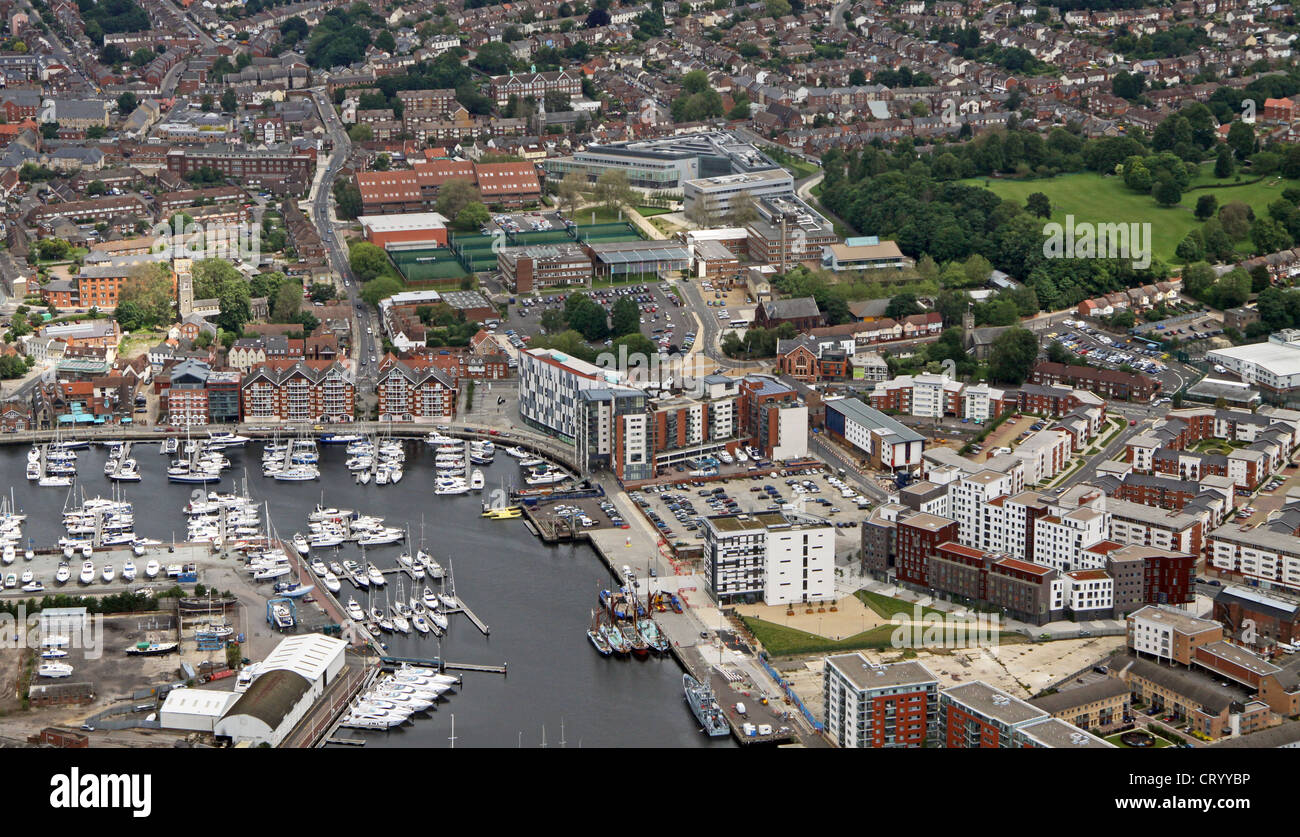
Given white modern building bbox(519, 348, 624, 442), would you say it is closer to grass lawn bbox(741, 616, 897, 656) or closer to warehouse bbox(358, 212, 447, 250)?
grass lawn bbox(741, 616, 897, 656)

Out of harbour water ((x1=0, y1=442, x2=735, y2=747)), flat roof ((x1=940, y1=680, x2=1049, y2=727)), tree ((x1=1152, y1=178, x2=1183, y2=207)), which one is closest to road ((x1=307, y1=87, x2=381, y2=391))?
harbour water ((x1=0, y1=442, x2=735, y2=747))

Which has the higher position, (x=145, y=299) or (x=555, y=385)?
(x=145, y=299)

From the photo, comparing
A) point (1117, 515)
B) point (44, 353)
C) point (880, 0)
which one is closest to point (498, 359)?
point (44, 353)

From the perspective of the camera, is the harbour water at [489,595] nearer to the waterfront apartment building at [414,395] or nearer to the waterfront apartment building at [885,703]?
the waterfront apartment building at [414,395]

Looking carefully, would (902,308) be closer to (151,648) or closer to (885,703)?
(885,703)

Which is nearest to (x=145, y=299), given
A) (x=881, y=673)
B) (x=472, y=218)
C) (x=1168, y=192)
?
(x=472, y=218)

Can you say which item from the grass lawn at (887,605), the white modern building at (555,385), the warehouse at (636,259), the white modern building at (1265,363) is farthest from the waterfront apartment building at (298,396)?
the white modern building at (1265,363)
